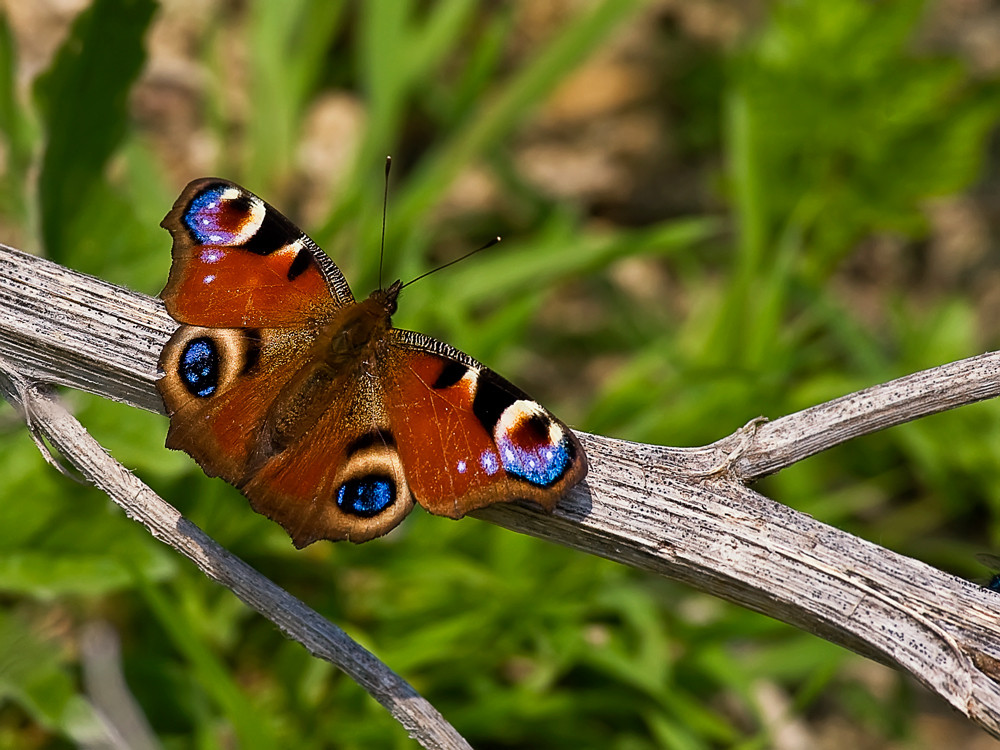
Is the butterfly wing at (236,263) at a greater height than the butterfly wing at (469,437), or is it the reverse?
the butterfly wing at (236,263)

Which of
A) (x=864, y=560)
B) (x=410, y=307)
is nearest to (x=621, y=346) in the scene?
(x=410, y=307)

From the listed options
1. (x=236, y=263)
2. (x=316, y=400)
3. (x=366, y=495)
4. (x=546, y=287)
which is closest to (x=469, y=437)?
(x=366, y=495)

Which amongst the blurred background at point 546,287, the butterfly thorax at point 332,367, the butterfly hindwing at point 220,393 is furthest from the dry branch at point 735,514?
the blurred background at point 546,287

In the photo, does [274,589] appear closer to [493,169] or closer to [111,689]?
[111,689]

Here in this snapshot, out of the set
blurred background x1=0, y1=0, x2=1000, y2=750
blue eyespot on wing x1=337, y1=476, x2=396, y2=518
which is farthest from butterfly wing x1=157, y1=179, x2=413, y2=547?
blurred background x1=0, y1=0, x2=1000, y2=750

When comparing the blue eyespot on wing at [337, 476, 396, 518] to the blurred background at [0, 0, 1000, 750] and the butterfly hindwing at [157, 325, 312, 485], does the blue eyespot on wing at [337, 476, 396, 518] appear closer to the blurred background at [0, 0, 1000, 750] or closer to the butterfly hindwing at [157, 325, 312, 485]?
the butterfly hindwing at [157, 325, 312, 485]

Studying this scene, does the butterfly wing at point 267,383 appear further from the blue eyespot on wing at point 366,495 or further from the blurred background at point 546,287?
the blurred background at point 546,287

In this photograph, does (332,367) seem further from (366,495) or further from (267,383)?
(366,495)
